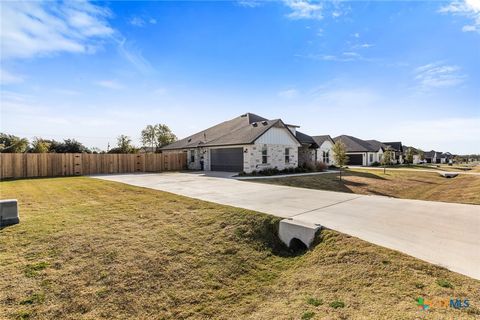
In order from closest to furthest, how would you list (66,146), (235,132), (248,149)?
1. (248,149)
2. (235,132)
3. (66,146)

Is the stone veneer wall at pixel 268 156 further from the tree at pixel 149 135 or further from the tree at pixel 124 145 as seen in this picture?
the tree at pixel 149 135

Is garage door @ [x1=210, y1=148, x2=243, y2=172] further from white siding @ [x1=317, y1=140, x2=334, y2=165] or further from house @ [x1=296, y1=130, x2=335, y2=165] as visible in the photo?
white siding @ [x1=317, y1=140, x2=334, y2=165]

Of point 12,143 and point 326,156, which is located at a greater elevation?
point 12,143

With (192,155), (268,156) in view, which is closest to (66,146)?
(192,155)

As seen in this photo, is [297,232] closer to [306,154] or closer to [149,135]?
[306,154]

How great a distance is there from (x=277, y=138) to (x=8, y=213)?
60.8 feet

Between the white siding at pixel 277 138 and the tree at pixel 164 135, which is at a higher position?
the tree at pixel 164 135

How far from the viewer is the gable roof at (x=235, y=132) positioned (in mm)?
20741

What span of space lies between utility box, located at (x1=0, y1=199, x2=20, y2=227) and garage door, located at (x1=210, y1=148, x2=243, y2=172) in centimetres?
1526

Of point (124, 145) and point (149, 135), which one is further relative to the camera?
point (149, 135)

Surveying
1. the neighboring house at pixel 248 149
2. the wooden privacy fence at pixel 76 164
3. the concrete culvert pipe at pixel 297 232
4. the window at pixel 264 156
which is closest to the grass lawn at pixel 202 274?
the concrete culvert pipe at pixel 297 232

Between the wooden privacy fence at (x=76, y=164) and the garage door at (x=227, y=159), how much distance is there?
207 inches

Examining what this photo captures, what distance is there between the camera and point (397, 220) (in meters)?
6.14

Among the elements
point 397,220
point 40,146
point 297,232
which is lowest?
point 297,232
